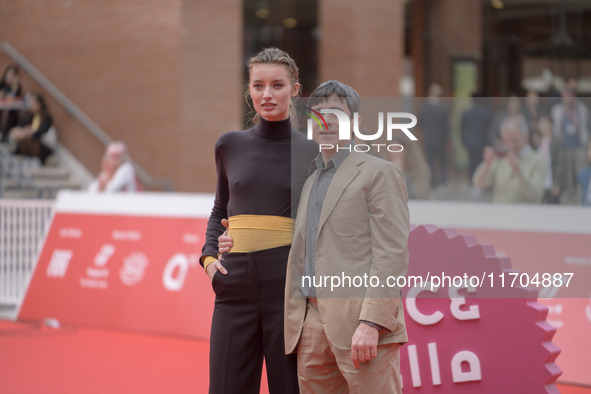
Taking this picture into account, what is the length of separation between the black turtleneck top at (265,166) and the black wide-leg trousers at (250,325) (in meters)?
0.20

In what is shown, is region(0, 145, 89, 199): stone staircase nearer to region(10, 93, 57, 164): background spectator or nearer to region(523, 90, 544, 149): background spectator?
region(10, 93, 57, 164): background spectator

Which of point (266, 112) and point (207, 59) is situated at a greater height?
point (207, 59)

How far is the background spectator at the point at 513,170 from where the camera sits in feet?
26.6

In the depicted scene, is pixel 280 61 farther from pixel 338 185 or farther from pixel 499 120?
pixel 499 120

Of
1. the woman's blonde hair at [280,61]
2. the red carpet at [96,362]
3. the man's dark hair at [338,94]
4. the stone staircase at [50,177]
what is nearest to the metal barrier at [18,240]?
the red carpet at [96,362]

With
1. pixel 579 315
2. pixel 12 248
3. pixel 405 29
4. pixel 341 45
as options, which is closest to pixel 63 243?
pixel 12 248

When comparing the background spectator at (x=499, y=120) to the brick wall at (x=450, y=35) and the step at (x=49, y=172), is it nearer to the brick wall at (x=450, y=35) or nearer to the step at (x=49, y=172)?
the step at (x=49, y=172)

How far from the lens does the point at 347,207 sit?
127 inches

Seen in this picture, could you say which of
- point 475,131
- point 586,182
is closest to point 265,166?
point 586,182

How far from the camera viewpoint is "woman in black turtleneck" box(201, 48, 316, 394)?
3549 mm

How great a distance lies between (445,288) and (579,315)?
1.90 meters

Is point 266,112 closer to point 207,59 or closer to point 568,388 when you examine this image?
point 568,388

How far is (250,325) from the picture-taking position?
142 inches

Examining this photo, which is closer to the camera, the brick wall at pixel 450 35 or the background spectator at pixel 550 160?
the background spectator at pixel 550 160
